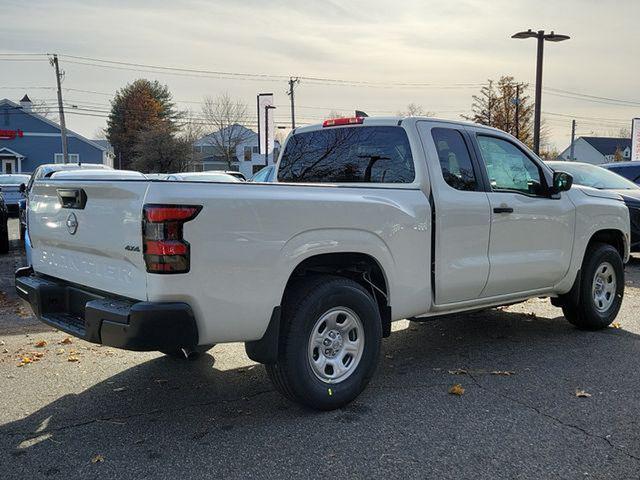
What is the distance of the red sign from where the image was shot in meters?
49.4

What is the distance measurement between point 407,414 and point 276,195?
168 centimetres

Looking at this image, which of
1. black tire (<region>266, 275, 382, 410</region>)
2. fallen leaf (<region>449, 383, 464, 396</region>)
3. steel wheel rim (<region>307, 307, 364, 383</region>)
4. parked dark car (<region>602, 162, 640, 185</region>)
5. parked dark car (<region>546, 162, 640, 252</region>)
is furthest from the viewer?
parked dark car (<region>602, 162, 640, 185</region>)

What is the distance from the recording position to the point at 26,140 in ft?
167

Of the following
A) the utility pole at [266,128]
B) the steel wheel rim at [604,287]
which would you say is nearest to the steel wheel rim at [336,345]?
the steel wheel rim at [604,287]

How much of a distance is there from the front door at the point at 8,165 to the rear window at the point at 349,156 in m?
50.2

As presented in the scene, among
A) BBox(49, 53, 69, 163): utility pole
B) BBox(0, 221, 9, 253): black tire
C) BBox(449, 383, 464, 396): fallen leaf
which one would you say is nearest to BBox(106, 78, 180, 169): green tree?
BBox(49, 53, 69, 163): utility pole

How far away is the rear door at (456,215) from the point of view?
468cm

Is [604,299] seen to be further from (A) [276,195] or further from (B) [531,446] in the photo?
(A) [276,195]

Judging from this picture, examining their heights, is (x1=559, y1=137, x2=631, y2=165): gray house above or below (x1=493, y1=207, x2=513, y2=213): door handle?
above

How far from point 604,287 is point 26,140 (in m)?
53.0

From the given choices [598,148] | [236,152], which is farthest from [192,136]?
[598,148]

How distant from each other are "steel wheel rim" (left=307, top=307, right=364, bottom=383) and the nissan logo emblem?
163 centimetres

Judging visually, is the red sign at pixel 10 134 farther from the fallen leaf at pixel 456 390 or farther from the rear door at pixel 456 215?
the fallen leaf at pixel 456 390

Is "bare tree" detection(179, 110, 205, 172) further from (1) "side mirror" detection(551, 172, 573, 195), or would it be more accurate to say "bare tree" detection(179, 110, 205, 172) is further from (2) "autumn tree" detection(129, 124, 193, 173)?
(1) "side mirror" detection(551, 172, 573, 195)
